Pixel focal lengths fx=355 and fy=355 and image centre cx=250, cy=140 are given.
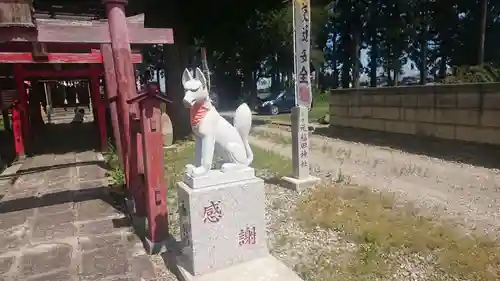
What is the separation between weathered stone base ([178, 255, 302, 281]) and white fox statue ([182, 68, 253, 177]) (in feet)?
2.81

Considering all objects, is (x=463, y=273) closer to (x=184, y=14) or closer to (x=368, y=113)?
(x=368, y=113)

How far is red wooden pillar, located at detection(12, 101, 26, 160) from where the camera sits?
29.4 feet

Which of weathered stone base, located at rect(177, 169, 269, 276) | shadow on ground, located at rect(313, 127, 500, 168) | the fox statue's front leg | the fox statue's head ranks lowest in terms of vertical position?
shadow on ground, located at rect(313, 127, 500, 168)

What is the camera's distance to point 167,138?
33.9 feet

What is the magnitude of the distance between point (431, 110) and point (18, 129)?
1018 cm

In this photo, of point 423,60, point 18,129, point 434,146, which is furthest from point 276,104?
point 423,60

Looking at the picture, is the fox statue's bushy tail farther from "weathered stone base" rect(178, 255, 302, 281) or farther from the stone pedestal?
"weathered stone base" rect(178, 255, 302, 281)

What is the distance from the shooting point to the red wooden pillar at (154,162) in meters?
3.52

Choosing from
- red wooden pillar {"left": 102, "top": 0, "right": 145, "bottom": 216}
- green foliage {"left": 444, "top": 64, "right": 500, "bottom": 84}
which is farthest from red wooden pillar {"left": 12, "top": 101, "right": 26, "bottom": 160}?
green foliage {"left": 444, "top": 64, "right": 500, "bottom": 84}

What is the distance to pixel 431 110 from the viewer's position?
8.41 meters

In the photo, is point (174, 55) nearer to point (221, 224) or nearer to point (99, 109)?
point (99, 109)

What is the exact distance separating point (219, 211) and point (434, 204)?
3.09 meters

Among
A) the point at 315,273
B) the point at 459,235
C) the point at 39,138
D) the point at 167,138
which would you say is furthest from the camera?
the point at 39,138

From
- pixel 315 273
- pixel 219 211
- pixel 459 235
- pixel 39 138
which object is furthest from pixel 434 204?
pixel 39 138
